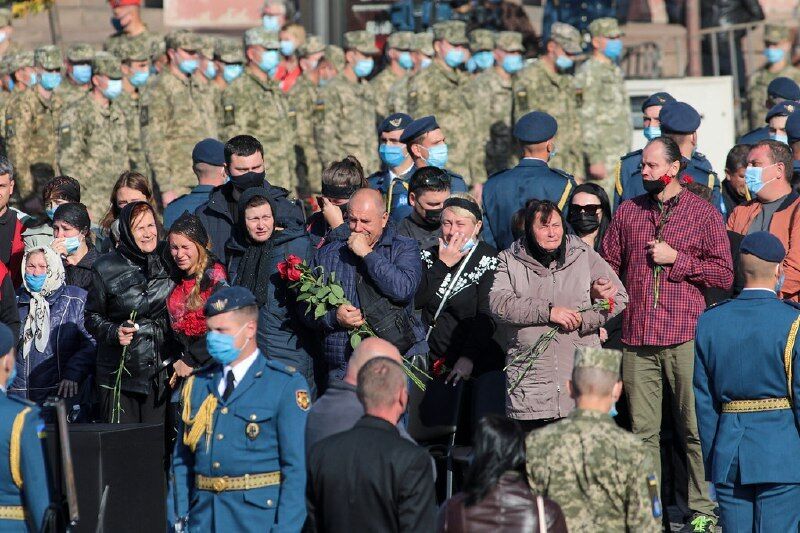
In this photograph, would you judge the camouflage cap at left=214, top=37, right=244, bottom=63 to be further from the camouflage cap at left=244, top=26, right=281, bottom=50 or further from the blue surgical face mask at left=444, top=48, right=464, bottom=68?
the blue surgical face mask at left=444, top=48, right=464, bottom=68

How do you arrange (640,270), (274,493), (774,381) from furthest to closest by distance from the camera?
(640,270), (774,381), (274,493)

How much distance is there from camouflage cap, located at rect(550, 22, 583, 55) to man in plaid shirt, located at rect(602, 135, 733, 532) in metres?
8.08

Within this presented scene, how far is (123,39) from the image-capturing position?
19.1m

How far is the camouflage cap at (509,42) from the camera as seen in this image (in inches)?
744

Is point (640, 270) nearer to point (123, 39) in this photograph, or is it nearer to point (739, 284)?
point (739, 284)

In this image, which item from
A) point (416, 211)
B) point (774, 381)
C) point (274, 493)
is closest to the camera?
point (274, 493)

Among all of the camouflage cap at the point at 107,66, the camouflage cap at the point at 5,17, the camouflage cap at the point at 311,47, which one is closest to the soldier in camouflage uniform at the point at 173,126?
the camouflage cap at the point at 107,66

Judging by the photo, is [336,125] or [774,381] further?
[336,125]

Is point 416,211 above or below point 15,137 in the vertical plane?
below

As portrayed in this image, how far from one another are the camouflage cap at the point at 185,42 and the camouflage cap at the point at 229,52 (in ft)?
0.83

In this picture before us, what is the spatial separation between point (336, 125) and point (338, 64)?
147 centimetres

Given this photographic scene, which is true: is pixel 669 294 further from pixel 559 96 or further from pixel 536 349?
pixel 559 96

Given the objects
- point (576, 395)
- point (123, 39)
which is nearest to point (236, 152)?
point (576, 395)

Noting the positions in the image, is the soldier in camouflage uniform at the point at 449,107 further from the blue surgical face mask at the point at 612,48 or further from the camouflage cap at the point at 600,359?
the camouflage cap at the point at 600,359
